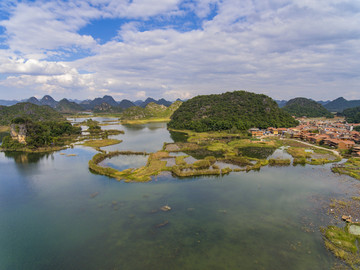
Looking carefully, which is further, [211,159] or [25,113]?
[25,113]

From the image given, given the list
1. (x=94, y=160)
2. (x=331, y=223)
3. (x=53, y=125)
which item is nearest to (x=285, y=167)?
(x=331, y=223)

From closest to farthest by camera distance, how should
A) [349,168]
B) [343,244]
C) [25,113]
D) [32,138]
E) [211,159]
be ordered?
[343,244] → [349,168] → [211,159] → [32,138] → [25,113]

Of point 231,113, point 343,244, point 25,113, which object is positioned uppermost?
point 25,113

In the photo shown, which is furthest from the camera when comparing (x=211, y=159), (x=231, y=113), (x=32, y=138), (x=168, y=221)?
(x=231, y=113)

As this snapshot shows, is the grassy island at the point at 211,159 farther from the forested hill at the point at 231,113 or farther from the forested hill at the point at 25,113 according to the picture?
the forested hill at the point at 25,113

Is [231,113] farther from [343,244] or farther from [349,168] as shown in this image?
[343,244]

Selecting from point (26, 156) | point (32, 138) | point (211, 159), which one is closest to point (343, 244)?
point (211, 159)
